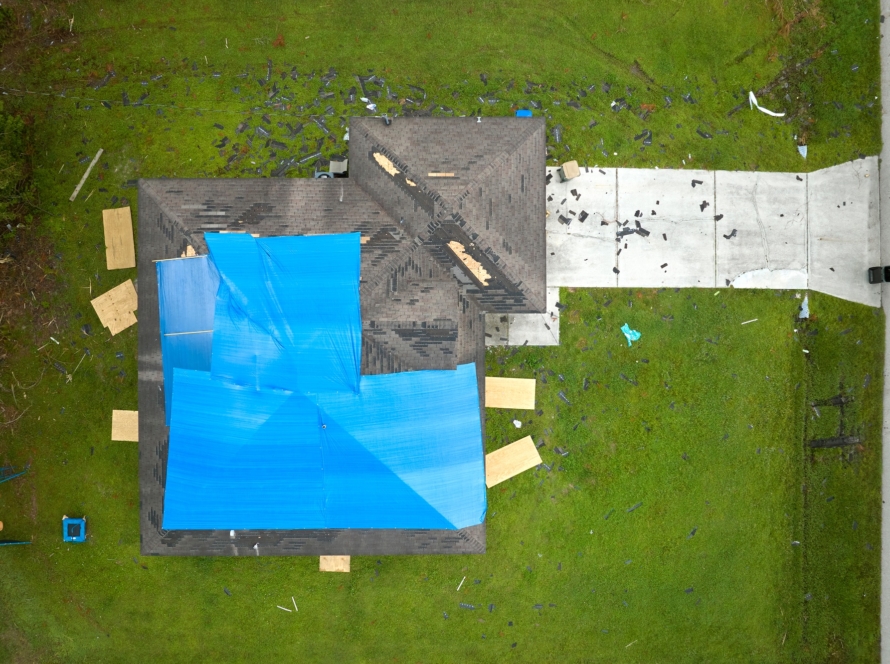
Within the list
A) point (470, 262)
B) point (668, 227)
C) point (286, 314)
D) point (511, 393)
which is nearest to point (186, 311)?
point (286, 314)

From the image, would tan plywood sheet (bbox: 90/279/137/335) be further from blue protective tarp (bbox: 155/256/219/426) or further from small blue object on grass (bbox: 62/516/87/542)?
small blue object on grass (bbox: 62/516/87/542)

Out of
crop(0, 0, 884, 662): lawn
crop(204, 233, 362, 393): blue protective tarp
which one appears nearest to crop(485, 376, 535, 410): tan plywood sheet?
crop(0, 0, 884, 662): lawn

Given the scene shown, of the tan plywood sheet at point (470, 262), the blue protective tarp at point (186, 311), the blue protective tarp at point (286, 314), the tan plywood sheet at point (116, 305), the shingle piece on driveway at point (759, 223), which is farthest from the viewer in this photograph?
the shingle piece on driveway at point (759, 223)

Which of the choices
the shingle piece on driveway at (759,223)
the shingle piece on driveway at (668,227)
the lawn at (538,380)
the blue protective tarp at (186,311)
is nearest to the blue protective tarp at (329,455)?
the blue protective tarp at (186,311)

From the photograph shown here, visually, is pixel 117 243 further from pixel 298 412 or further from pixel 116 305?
pixel 298 412

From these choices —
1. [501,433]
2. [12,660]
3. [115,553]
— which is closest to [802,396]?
[501,433]

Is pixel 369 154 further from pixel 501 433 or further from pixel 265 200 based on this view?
pixel 501 433

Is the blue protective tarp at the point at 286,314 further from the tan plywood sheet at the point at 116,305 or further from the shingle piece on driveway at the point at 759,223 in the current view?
the shingle piece on driveway at the point at 759,223
